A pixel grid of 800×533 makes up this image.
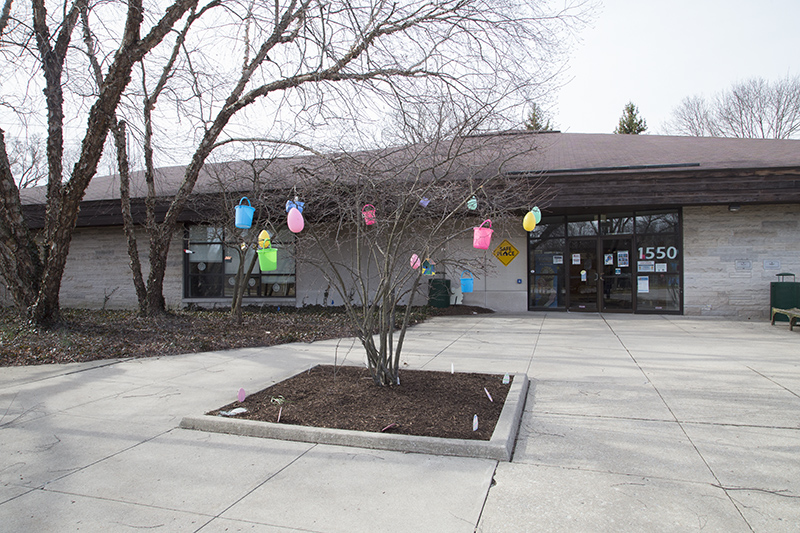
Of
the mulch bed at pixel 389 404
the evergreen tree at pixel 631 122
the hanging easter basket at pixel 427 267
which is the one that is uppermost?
the evergreen tree at pixel 631 122

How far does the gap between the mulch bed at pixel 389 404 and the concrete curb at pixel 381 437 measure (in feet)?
0.46

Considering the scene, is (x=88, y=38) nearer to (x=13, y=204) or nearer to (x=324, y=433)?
(x=13, y=204)

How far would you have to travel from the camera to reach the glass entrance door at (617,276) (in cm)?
1434

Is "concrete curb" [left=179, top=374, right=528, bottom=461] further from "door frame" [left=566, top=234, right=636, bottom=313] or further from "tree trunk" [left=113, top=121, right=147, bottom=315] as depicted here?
"door frame" [left=566, top=234, right=636, bottom=313]

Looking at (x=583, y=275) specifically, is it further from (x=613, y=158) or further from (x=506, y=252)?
(x=613, y=158)

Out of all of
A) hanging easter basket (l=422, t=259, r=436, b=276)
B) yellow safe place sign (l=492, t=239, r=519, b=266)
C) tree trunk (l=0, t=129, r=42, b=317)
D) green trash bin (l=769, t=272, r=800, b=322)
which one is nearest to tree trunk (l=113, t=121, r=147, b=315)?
tree trunk (l=0, t=129, r=42, b=317)

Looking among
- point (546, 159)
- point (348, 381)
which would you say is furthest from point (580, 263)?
point (348, 381)

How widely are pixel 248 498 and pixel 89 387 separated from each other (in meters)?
3.98

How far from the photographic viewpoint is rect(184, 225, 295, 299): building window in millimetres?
17047

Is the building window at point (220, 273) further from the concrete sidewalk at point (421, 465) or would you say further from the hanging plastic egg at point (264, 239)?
the concrete sidewalk at point (421, 465)

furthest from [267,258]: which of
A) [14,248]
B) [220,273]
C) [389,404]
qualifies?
[220,273]

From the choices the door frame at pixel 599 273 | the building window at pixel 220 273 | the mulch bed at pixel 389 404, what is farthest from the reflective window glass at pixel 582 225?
the mulch bed at pixel 389 404

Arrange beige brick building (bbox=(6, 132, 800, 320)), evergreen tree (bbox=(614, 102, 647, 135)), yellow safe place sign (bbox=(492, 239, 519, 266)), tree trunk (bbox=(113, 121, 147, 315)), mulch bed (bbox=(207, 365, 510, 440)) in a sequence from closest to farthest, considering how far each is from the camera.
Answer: mulch bed (bbox=(207, 365, 510, 440)) < tree trunk (bbox=(113, 121, 147, 315)) < beige brick building (bbox=(6, 132, 800, 320)) < yellow safe place sign (bbox=(492, 239, 519, 266)) < evergreen tree (bbox=(614, 102, 647, 135))

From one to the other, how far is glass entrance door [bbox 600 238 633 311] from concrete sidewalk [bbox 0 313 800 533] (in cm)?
776
